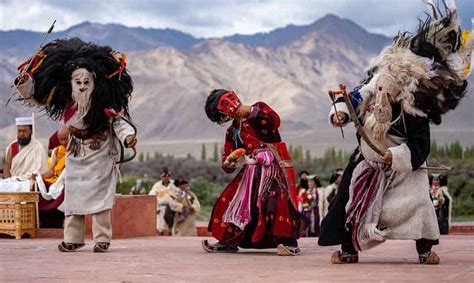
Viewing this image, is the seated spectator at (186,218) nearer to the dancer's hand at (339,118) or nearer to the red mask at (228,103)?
the red mask at (228,103)

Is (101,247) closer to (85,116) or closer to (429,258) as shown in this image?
(85,116)

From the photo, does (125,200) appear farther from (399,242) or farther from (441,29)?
(441,29)

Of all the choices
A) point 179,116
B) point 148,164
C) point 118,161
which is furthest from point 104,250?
point 179,116

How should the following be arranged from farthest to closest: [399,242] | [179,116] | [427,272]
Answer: [179,116]
[399,242]
[427,272]

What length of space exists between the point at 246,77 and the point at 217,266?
11202 centimetres

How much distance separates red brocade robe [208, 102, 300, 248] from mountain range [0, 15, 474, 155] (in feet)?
241

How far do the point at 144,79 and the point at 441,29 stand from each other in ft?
351

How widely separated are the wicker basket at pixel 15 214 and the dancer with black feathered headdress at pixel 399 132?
6192 millimetres

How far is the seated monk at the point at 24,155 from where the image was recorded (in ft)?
48.9

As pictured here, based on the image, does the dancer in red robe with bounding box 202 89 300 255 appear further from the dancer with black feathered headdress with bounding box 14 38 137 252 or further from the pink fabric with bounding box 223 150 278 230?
the dancer with black feathered headdress with bounding box 14 38 137 252

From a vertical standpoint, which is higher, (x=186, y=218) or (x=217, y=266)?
(x=217, y=266)

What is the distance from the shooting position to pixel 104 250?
10.5m

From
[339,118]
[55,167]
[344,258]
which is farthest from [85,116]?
[55,167]

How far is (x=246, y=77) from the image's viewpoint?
395 feet
